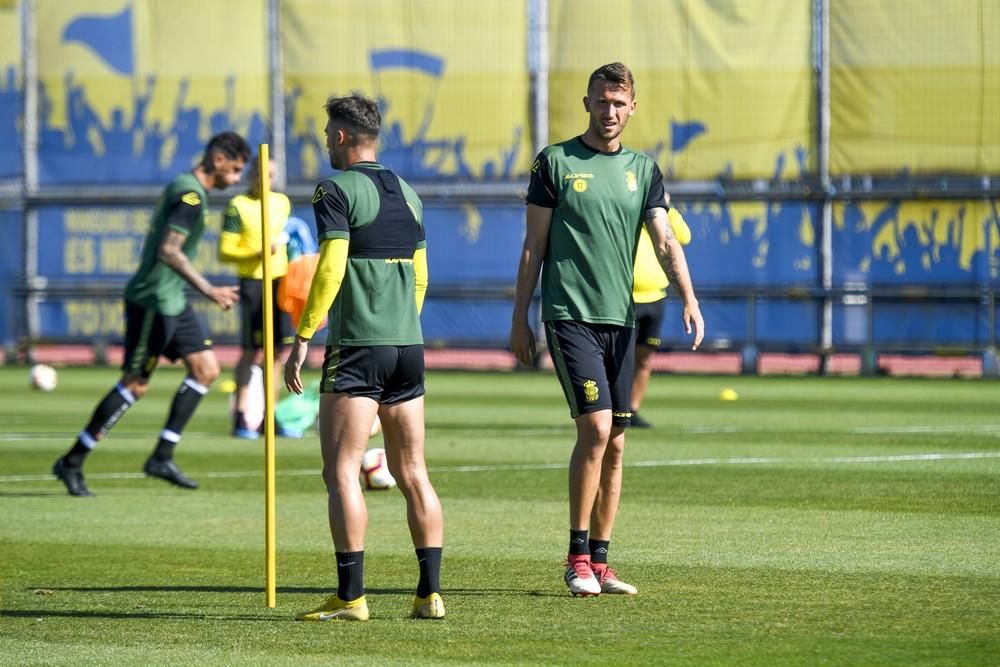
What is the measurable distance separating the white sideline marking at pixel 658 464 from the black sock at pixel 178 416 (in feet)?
1.84

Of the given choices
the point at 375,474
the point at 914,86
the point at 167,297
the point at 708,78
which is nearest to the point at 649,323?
the point at 375,474

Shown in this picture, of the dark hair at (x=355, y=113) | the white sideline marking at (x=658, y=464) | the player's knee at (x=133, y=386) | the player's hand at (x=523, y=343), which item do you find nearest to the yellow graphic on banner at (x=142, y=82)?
the white sideline marking at (x=658, y=464)

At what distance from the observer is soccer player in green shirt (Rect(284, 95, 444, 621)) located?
7062mm

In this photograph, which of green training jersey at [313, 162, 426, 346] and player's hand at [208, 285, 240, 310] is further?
player's hand at [208, 285, 240, 310]

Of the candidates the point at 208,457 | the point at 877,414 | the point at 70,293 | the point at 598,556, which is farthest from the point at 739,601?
the point at 70,293

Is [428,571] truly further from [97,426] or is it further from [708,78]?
[708,78]

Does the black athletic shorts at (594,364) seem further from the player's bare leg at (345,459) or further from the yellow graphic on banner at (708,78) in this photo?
the yellow graphic on banner at (708,78)

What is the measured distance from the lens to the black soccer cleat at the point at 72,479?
12016 mm

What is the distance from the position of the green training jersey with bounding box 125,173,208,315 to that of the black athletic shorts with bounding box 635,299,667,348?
4776 mm

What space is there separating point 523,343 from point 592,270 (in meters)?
0.43

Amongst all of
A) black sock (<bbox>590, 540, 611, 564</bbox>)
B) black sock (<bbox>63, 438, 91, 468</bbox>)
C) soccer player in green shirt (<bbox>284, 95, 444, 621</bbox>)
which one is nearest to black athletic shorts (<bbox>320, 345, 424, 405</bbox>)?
soccer player in green shirt (<bbox>284, 95, 444, 621</bbox>)

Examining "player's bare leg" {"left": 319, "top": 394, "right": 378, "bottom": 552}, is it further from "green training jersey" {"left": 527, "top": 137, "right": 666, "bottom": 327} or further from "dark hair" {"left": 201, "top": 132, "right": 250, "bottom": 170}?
Answer: "dark hair" {"left": 201, "top": 132, "right": 250, "bottom": 170}

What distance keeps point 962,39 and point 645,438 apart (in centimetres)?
1387

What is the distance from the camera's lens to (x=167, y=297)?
12.5 meters
